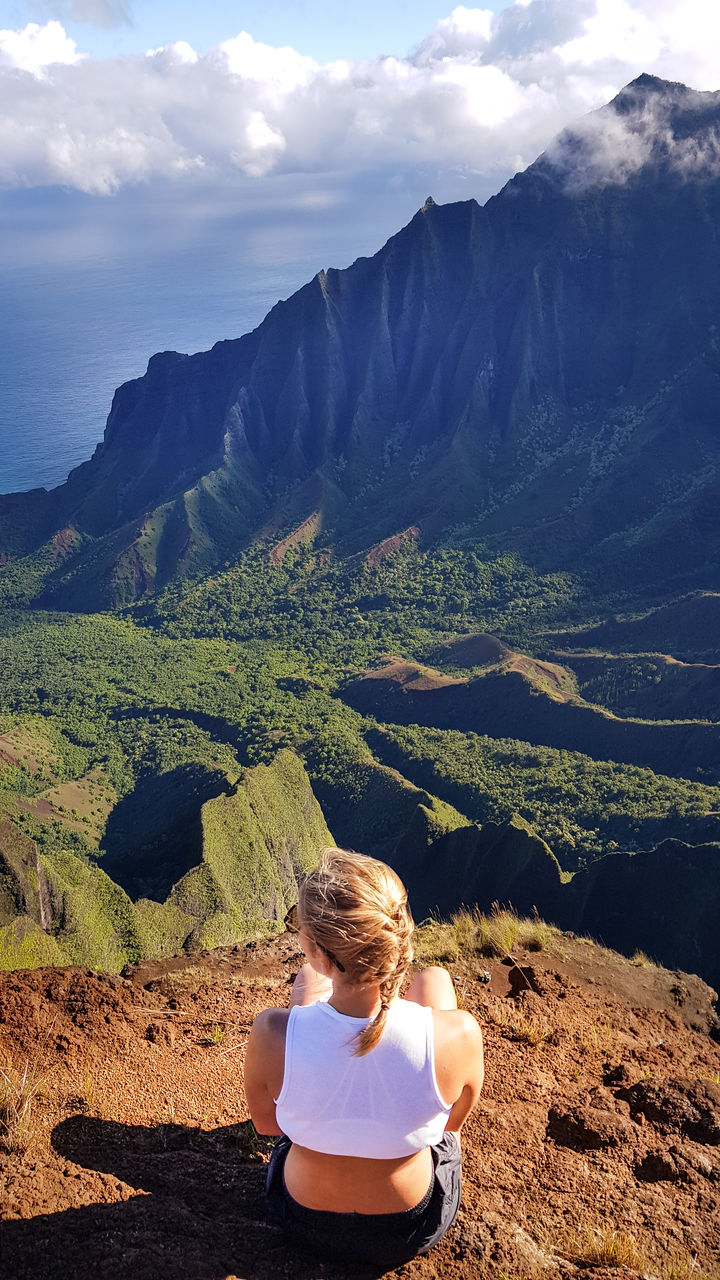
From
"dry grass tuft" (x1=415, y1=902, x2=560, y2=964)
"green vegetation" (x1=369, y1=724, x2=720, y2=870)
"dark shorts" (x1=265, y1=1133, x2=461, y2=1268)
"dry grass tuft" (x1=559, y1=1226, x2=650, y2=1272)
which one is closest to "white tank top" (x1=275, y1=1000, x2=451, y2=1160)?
"dark shorts" (x1=265, y1=1133, x2=461, y2=1268)

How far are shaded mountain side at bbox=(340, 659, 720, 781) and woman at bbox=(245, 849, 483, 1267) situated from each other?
45.1m

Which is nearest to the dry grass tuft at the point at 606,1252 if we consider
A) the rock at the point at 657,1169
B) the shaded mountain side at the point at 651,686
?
the rock at the point at 657,1169

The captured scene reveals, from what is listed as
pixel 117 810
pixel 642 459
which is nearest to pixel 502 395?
pixel 642 459

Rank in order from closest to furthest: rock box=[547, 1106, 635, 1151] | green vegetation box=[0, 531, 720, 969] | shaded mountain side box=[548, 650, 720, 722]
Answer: rock box=[547, 1106, 635, 1151] < green vegetation box=[0, 531, 720, 969] < shaded mountain side box=[548, 650, 720, 722]

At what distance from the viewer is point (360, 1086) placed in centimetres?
400

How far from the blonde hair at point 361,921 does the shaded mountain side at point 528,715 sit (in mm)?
45604

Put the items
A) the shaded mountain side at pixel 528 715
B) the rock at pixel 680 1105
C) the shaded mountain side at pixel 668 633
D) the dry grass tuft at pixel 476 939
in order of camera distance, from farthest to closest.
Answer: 1. the shaded mountain side at pixel 668 633
2. the shaded mountain side at pixel 528 715
3. the dry grass tuft at pixel 476 939
4. the rock at pixel 680 1105

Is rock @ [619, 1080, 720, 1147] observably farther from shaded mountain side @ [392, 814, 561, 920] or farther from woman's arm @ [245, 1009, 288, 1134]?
shaded mountain side @ [392, 814, 561, 920]

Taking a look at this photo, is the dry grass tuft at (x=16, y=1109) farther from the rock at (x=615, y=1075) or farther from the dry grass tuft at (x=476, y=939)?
the dry grass tuft at (x=476, y=939)

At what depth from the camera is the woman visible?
3.83m

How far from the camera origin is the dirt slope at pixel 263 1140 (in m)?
4.57

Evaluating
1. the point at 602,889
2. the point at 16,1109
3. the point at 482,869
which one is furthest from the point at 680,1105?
the point at 482,869

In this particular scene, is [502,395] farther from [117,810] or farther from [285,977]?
[285,977]

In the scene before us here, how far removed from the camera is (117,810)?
48719 millimetres
